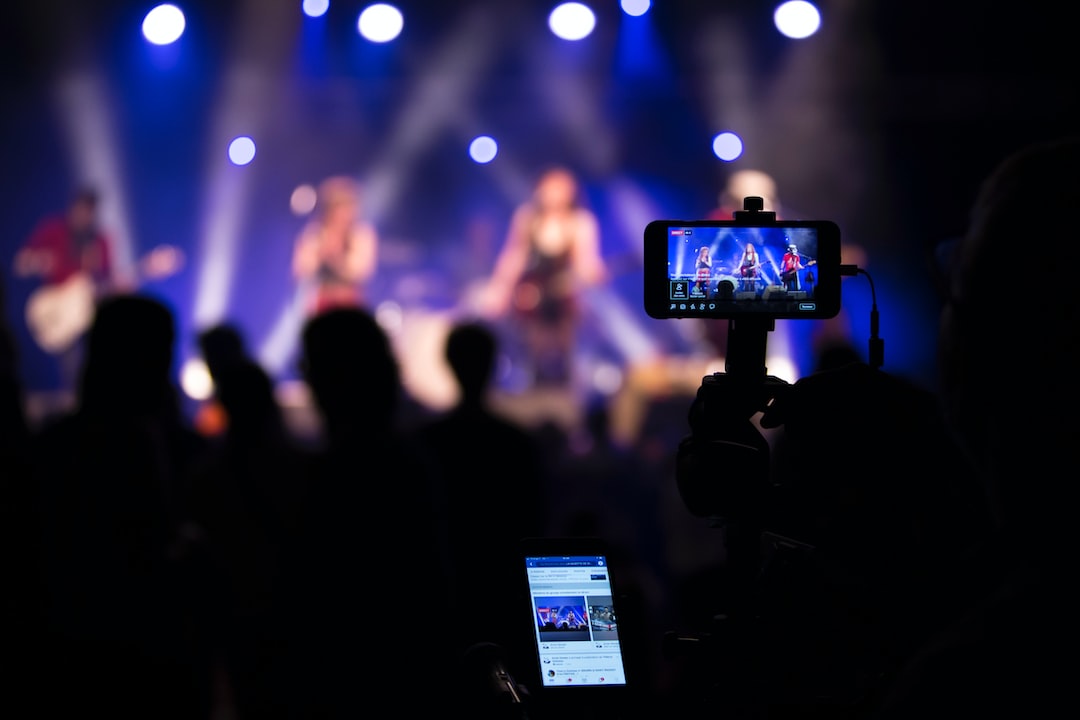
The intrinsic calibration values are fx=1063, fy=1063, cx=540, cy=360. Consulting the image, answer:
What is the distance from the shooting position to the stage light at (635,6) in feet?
27.3

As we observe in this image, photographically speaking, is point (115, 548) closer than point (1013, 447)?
No

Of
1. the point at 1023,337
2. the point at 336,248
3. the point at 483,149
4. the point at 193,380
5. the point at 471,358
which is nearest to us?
the point at 1023,337

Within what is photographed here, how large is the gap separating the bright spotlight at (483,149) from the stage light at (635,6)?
1.56m

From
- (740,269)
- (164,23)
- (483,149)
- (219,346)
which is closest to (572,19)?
(483,149)

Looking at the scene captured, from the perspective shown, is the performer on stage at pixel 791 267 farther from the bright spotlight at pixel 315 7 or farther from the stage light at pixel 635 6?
the bright spotlight at pixel 315 7

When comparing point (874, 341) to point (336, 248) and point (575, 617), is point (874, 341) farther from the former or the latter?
point (336, 248)

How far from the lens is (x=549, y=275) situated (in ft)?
28.3

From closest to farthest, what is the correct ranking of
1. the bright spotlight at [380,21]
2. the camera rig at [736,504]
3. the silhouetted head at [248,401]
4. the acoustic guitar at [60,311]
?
the camera rig at [736,504], the silhouetted head at [248,401], the bright spotlight at [380,21], the acoustic guitar at [60,311]

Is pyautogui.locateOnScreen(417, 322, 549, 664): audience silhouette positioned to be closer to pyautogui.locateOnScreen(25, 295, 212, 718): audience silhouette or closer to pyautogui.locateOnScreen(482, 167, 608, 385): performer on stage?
pyautogui.locateOnScreen(25, 295, 212, 718): audience silhouette

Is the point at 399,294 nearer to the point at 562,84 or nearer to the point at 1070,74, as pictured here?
the point at 562,84

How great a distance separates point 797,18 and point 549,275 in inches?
107

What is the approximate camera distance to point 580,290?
8.76m

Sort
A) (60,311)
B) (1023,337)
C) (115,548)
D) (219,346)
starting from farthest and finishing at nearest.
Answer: (60,311) < (219,346) < (115,548) < (1023,337)

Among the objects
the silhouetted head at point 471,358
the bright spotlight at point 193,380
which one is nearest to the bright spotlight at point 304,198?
the bright spotlight at point 193,380
